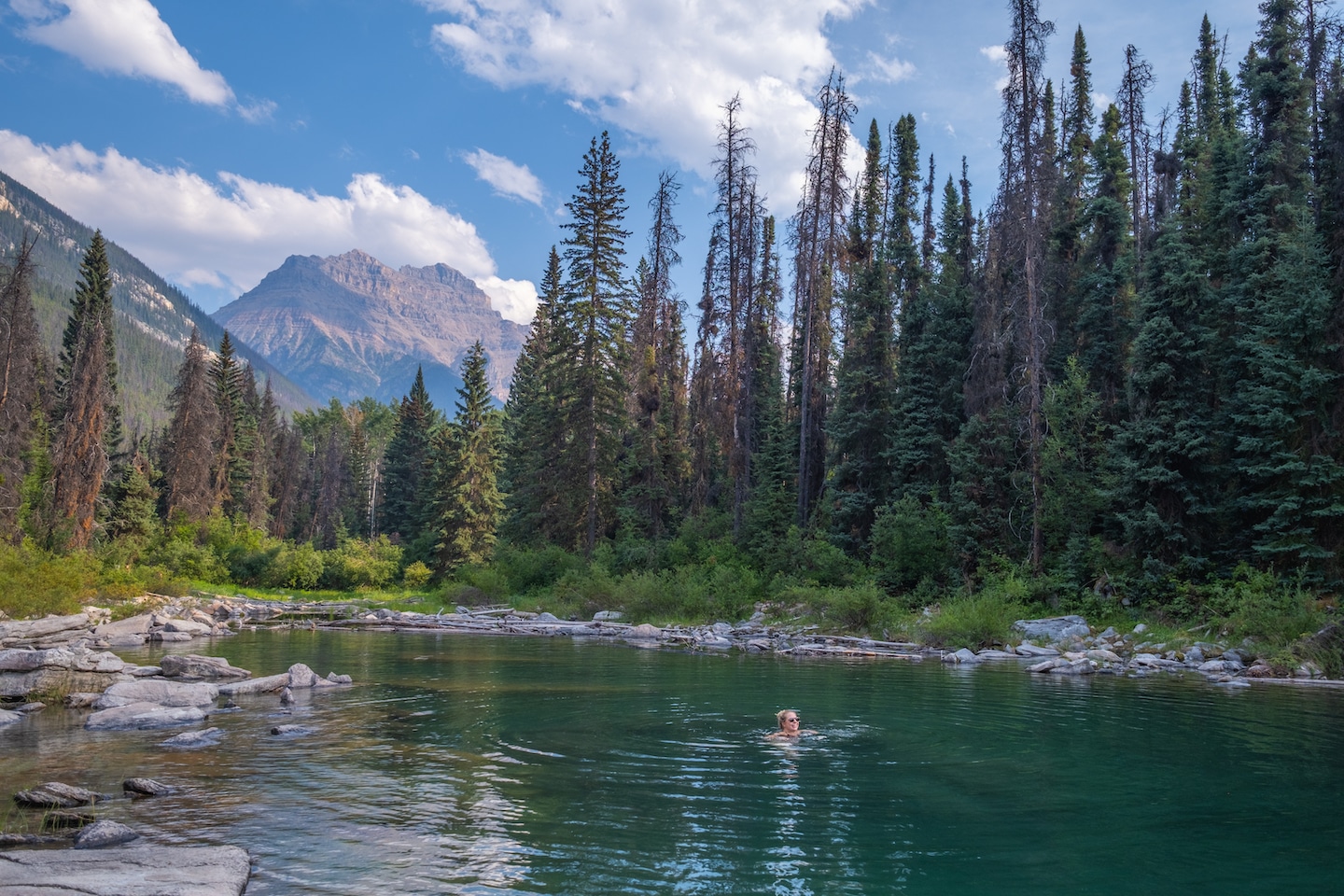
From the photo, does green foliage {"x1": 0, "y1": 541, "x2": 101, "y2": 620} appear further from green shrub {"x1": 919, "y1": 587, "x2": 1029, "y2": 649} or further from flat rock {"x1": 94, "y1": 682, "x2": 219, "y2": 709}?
green shrub {"x1": 919, "y1": 587, "x2": 1029, "y2": 649}

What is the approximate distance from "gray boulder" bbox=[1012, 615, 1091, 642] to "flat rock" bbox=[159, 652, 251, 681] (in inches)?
735

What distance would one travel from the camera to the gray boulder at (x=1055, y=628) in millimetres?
21641

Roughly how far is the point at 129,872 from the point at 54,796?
2.75 metres

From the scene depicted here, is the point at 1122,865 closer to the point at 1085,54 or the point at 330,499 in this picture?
the point at 1085,54

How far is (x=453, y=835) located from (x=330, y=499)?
73938mm

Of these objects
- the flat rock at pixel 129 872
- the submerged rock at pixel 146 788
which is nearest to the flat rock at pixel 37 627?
the submerged rock at pixel 146 788

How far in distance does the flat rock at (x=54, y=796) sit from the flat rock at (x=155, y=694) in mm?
5253

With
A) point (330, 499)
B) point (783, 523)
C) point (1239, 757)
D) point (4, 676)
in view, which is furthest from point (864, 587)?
point (330, 499)

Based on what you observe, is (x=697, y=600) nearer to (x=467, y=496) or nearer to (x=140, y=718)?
(x=140, y=718)

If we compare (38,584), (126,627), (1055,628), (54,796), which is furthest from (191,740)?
(1055,628)

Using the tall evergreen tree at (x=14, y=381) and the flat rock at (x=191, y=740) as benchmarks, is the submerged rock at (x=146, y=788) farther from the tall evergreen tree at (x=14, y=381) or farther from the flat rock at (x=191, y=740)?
the tall evergreen tree at (x=14, y=381)

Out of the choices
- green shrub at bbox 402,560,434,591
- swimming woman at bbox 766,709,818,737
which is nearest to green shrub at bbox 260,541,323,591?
green shrub at bbox 402,560,434,591

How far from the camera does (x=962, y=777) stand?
354 inches

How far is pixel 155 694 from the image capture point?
12.8 m
